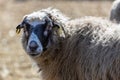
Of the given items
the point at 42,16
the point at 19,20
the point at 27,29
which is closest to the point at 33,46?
the point at 27,29

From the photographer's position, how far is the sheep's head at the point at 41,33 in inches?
289

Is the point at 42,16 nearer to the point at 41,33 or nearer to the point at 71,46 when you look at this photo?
the point at 41,33

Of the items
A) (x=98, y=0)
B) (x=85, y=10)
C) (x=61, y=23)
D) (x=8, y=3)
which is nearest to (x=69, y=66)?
(x=61, y=23)

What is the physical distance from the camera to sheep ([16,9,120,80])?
22.8ft

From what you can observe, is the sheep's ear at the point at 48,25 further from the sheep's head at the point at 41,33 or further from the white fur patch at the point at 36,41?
the white fur patch at the point at 36,41

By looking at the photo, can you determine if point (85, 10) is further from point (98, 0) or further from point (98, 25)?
point (98, 25)

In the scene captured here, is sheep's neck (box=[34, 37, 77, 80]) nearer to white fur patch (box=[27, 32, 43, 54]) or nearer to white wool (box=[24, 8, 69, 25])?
white fur patch (box=[27, 32, 43, 54])

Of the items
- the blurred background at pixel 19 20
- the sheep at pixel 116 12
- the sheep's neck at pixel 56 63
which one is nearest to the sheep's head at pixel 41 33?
the sheep's neck at pixel 56 63

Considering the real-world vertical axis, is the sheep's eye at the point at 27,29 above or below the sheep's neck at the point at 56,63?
above

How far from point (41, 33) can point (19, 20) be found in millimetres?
12842

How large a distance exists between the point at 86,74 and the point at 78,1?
1772cm

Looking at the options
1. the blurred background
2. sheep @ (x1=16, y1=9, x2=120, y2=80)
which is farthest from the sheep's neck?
the blurred background

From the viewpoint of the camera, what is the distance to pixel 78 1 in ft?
80.9

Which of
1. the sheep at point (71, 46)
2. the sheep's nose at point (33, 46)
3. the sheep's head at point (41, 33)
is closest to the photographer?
the sheep at point (71, 46)
